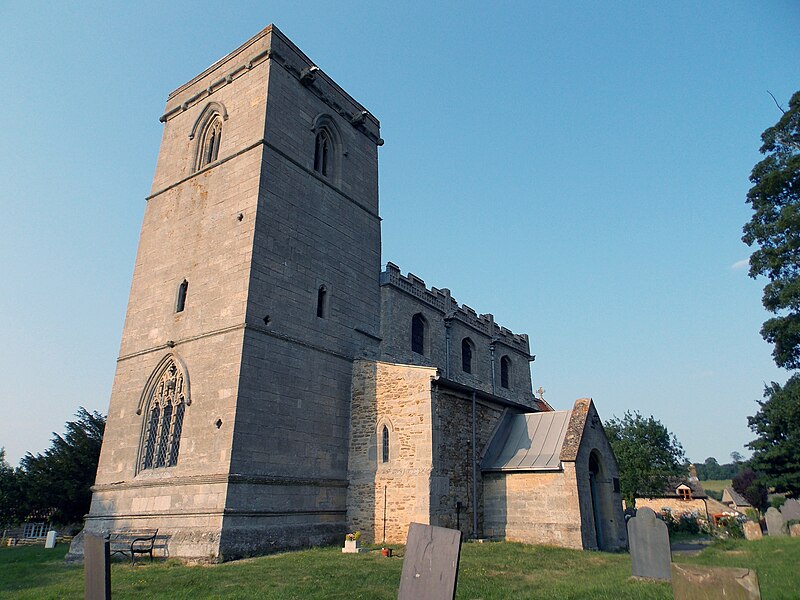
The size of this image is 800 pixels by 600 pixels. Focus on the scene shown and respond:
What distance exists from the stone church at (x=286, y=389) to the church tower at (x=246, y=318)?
0.06 meters

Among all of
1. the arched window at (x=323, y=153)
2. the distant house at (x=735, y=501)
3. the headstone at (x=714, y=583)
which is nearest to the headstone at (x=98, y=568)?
the headstone at (x=714, y=583)

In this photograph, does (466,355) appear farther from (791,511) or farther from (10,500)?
(10,500)

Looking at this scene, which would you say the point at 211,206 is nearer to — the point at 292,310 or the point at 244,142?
the point at 244,142

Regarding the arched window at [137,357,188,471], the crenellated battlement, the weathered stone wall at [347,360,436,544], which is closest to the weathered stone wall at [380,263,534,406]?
the crenellated battlement

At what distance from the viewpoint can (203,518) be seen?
1467 cm

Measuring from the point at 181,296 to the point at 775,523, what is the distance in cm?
2471

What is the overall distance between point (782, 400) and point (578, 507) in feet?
69.0

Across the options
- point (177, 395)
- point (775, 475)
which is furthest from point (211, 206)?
point (775, 475)

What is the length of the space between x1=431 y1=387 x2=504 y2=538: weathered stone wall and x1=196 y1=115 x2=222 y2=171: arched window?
40.0 ft

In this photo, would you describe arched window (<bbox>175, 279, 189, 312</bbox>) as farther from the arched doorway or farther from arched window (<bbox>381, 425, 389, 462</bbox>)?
the arched doorway

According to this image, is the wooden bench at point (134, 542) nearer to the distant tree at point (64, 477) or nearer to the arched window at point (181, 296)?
the arched window at point (181, 296)

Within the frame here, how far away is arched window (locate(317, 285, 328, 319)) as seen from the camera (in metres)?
19.3

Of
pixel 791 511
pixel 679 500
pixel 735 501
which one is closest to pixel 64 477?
pixel 791 511

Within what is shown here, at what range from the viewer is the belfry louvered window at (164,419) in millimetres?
16869
